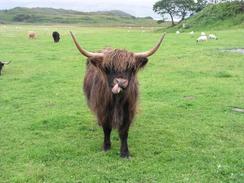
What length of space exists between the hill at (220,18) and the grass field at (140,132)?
25703 mm

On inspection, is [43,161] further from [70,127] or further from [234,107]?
[234,107]

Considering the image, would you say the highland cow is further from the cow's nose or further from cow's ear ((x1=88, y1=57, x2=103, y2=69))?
the cow's nose

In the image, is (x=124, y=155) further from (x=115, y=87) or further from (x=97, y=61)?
(x=97, y=61)

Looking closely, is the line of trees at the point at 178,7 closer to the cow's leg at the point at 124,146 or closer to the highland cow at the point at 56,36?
the highland cow at the point at 56,36

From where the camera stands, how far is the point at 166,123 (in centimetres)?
891

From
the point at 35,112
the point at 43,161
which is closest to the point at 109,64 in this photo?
the point at 43,161

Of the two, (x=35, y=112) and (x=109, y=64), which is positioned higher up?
(x=109, y=64)

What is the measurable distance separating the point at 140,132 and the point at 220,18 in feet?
117

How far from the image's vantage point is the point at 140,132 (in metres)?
8.23

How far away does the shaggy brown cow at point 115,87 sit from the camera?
5.93 m

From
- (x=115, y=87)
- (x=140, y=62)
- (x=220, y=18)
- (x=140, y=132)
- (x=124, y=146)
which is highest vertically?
(x=220, y=18)

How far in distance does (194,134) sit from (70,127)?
98.0 inches

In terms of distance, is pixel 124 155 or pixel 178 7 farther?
pixel 178 7

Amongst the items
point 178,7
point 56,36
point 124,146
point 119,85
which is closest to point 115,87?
point 119,85
